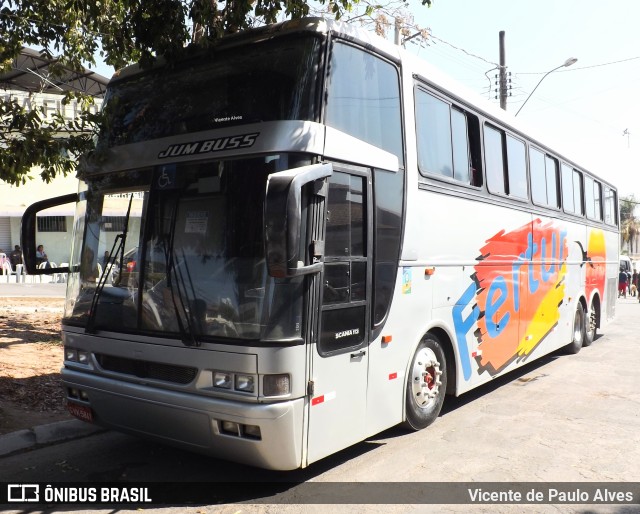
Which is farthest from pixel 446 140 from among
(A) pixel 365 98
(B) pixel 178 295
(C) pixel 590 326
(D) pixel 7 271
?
(D) pixel 7 271

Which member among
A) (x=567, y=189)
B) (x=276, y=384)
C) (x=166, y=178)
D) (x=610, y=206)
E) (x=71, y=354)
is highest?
(x=610, y=206)

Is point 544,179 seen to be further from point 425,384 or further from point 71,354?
point 71,354

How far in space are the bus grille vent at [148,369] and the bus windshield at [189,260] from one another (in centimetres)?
25

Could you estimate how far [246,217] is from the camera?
4.29 m

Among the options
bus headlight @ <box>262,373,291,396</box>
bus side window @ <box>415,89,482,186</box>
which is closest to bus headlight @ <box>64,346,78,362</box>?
bus headlight @ <box>262,373,291,396</box>

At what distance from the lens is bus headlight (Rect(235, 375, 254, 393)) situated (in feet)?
13.5

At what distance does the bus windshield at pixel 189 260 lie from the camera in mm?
4176

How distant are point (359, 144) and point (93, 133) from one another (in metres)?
2.49

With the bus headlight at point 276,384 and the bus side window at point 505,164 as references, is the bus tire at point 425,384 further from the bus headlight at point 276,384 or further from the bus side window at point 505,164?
the bus side window at point 505,164

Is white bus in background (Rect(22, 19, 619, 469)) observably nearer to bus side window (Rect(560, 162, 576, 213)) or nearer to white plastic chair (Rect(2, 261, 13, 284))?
bus side window (Rect(560, 162, 576, 213))

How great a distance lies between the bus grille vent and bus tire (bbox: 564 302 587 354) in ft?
28.0

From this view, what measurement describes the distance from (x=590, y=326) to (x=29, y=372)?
33.5 ft

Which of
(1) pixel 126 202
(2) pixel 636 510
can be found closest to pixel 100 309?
(1) pixel 126 202

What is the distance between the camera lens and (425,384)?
19.3ft
